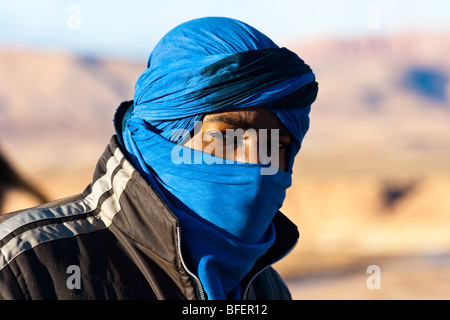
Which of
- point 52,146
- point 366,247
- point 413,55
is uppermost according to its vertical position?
point 413,55

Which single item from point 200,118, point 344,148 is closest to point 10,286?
point 200,118

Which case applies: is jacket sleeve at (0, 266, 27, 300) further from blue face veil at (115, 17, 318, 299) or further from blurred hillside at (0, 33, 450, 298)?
blurred hillside at (0, 33, 450, 298)

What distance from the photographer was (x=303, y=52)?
92.1 m

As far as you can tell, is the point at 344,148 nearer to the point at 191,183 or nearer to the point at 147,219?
the point at 191,183

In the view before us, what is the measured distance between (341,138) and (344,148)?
13778 millimetres

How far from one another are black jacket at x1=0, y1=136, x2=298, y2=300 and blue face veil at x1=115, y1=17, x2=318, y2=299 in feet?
0.38

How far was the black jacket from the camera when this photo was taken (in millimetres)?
1904

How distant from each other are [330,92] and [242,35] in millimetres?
67508

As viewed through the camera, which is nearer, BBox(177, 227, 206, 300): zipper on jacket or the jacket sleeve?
the jacket sleeve

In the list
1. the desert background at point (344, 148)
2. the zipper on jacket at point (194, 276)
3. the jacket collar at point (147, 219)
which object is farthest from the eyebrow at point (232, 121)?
the desert background at point (344, 148)

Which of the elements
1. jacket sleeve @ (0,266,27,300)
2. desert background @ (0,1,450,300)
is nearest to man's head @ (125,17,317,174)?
jacket sleeve @ (0,266,27,300)
